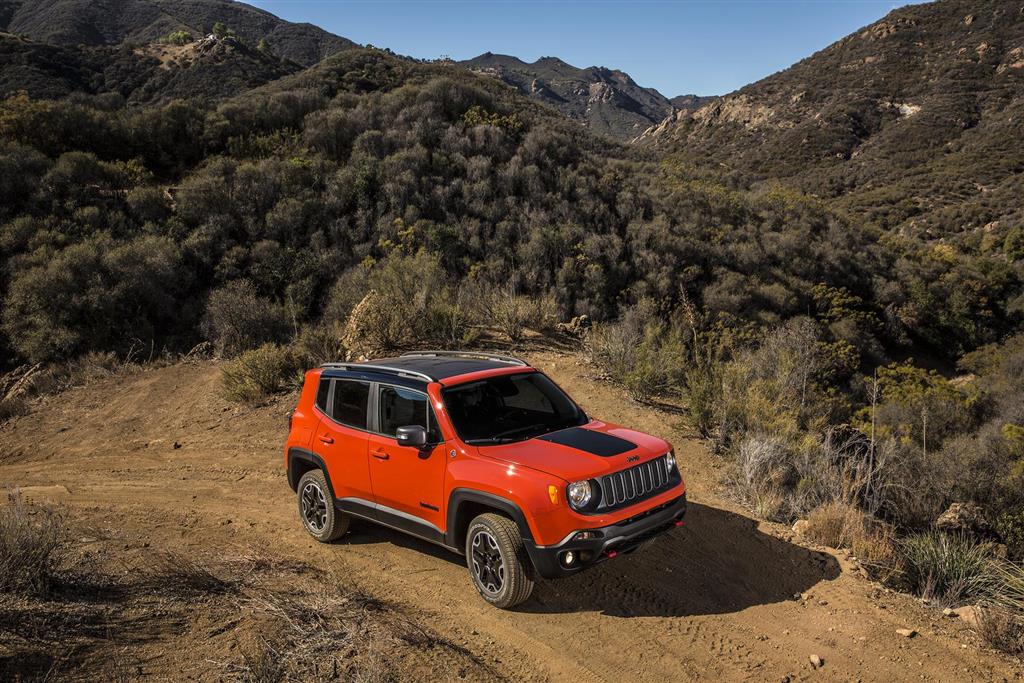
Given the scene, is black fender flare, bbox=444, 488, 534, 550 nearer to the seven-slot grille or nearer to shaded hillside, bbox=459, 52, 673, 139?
the seven-slot grille

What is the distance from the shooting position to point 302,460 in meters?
6.12

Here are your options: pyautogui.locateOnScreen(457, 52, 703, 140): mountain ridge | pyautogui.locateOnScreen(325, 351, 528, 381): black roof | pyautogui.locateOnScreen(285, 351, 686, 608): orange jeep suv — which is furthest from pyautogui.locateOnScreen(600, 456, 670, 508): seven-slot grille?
pyautogui.locateOnScreen(457, 52, 703, 140): mountain ridge

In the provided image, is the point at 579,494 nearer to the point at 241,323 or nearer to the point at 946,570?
the point at 946,570

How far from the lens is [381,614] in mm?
4320

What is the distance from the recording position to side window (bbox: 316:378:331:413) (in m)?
5.87

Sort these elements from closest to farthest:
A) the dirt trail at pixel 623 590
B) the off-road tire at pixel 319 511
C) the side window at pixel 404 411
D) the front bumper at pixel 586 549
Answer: the dirt trail at pixel 623 590, the front bumper at pixel 586 549, the side window at pixel 404 411, the off-road tire at pixel 319 511

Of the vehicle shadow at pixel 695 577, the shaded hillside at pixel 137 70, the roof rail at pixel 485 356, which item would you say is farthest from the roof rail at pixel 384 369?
the shaded hillside at pixel 137 70

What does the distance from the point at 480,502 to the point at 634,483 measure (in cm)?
114

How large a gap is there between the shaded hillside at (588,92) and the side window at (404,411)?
113075mm

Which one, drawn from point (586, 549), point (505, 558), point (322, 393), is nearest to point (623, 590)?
point (586, 549)

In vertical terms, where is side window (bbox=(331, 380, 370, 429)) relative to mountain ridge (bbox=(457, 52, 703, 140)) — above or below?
below

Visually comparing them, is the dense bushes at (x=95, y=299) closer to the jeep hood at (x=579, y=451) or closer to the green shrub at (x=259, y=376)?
the green shrub at (x=259, y=376)

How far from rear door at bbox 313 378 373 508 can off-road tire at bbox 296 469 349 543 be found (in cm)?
17

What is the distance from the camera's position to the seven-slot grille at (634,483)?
428 centimetres
